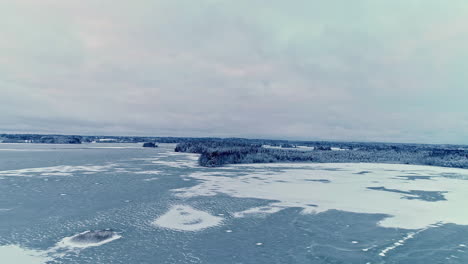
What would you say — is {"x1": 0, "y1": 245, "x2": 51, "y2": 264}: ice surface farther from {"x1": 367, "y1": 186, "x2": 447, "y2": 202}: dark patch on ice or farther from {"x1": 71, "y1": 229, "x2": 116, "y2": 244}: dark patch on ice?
{"x1": 367, "y1": 186, "x2": 447, "y2": 202}: dark patch on ice

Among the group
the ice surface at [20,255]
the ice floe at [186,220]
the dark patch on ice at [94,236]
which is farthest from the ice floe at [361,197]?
the ice surface at [20,255]

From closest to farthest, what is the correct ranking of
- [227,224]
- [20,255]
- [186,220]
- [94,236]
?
1. [20,255]
2. [94,236]
3. [227,224]
4. [186,220]

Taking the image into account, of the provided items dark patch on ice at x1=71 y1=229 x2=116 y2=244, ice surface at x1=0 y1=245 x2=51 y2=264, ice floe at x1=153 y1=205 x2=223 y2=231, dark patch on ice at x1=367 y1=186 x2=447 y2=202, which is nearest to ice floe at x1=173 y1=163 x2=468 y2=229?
dark patch on ice at x1=367 y1=186 x2=447 y2=202

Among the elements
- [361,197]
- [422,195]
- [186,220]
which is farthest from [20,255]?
[422,195]

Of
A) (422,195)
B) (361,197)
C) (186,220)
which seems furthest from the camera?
(422,195)

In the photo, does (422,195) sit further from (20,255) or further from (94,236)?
(20,255)

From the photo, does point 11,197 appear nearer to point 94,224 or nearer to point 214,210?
point 94,224

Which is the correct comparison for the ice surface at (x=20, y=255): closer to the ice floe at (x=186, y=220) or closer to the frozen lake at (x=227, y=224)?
the frozen lake at (x=227, y=224)
